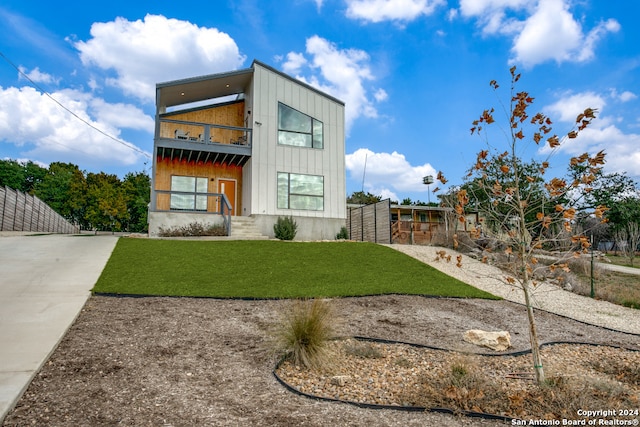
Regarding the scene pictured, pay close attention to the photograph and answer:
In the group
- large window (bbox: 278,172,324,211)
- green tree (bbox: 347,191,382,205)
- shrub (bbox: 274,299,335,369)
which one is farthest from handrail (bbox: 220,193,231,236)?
green tree (bbox: 347,191,382,205)

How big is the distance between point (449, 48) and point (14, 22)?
14.4 meters

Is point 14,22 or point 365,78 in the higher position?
point 14,22

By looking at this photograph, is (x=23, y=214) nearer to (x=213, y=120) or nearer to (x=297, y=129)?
(x=213, y=120)

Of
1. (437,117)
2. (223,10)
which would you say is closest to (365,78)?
(437,117)

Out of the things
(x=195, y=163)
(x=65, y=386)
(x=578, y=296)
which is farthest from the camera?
(x=195, y=163)

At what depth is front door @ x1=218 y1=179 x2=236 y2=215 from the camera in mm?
18731

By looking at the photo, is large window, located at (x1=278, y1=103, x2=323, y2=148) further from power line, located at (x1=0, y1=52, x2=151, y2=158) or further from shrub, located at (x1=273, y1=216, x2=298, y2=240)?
power line, located at (x1=0, y1=52, x2=151, y2=158)

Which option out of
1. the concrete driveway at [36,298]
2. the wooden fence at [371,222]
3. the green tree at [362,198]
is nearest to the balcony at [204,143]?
the concrete driveway at [36,298]

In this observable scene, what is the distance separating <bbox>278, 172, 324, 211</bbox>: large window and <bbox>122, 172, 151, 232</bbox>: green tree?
2495cm

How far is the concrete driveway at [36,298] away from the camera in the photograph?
3790 mm

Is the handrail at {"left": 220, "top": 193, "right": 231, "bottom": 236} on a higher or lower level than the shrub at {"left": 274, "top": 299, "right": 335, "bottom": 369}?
higher

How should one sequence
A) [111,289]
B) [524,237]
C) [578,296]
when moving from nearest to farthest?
[524,237] < [111,289] < [578,296]

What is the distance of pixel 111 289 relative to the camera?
7.21m

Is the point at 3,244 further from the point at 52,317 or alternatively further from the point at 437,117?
the point at 437,117
